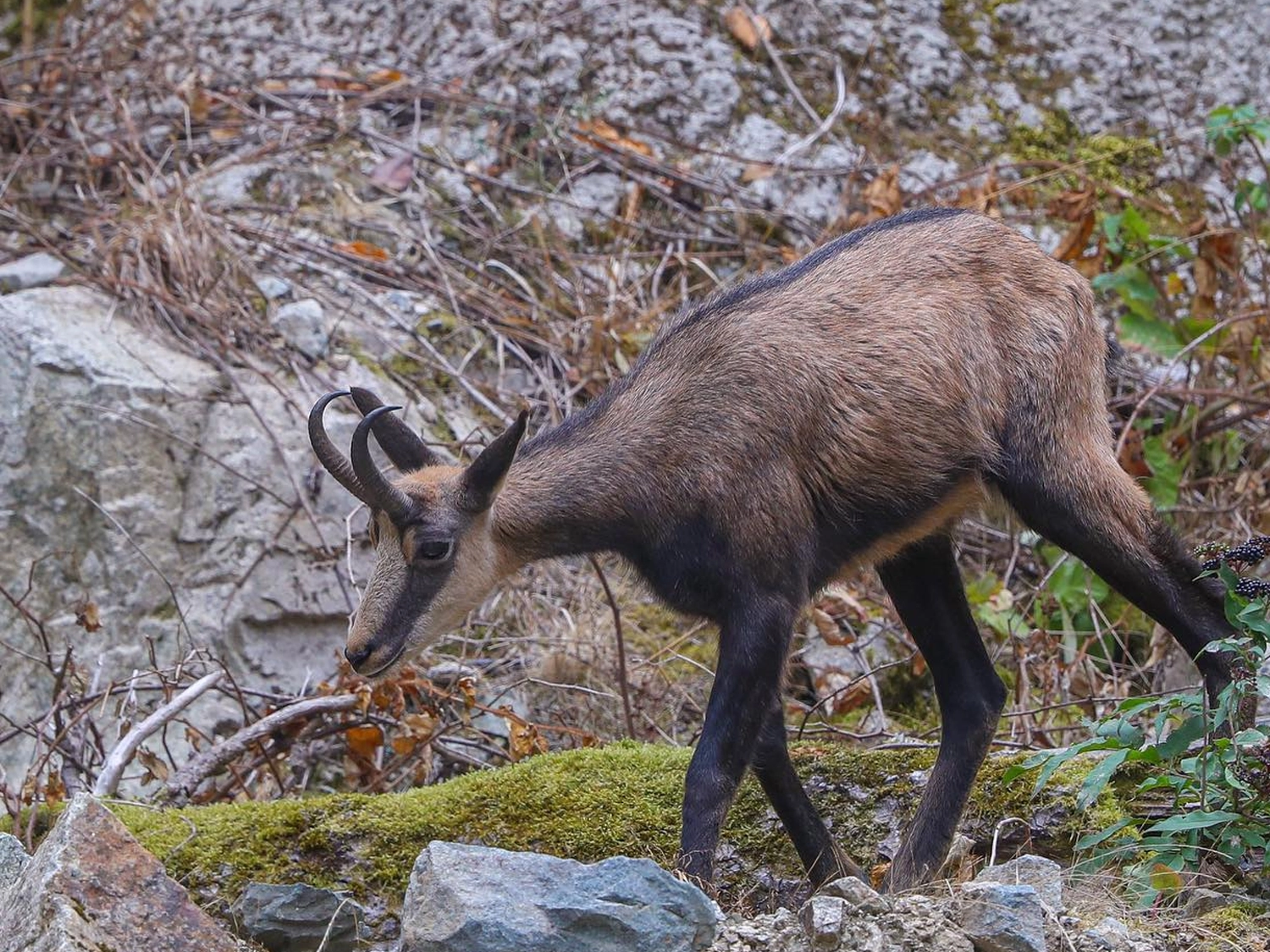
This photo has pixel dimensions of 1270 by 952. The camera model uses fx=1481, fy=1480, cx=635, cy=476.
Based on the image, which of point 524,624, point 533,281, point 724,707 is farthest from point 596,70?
point 724,707

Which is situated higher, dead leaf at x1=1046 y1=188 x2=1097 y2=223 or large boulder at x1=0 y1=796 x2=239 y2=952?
dead leaf at x1=1046 y1=188 x2=1097 y2=223

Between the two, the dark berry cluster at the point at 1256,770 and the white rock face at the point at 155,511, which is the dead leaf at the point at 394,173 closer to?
the white rock face at the point at 155,511

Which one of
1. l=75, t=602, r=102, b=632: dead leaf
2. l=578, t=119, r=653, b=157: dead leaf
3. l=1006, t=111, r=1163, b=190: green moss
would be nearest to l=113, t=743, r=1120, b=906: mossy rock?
l=75, t=602, r=102, b=632: dead leaf

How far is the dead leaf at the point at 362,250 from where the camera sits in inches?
363

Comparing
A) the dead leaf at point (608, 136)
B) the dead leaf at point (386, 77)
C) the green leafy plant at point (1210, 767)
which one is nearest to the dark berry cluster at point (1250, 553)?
the green leafy plant at point (1210, 767)

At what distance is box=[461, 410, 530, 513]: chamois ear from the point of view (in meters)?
5.00

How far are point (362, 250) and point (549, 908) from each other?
21.3 feet

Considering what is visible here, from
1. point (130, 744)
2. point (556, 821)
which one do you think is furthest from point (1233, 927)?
point (130, 744)

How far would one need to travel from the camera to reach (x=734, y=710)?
4.84m

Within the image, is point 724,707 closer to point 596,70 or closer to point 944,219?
point 944,219

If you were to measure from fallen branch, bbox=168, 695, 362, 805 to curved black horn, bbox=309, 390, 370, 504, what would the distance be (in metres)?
1.46

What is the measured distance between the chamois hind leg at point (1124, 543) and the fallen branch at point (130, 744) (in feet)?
11.1

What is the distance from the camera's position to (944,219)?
5691 millimetres

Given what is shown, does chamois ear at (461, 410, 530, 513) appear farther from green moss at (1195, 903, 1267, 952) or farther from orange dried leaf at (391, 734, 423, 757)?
green moss at (1195, 903, 1267, 952)
